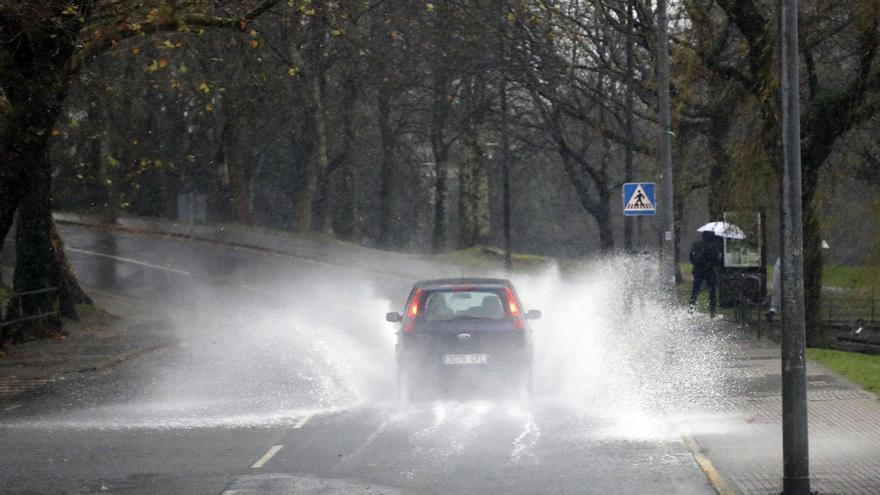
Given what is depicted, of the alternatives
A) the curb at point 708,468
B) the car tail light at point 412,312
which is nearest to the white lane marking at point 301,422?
the car tail light at point 412,312

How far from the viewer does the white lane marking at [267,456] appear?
1196 centimetres

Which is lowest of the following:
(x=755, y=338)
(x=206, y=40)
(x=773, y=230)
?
(x=755, y=338)

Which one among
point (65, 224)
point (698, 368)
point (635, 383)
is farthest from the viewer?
point (65, 224)

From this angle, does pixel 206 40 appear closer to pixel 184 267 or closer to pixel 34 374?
pixel 184 267

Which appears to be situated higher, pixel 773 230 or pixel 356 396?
pixel 773 230

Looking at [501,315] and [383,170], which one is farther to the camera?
[383,170]

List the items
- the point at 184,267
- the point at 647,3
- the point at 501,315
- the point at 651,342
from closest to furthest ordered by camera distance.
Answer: the point at 501,315 < the point at 651,342 < the point at 647,3 < the point at 184,267

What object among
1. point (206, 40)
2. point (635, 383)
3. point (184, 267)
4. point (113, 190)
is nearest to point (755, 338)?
point (635, 383)

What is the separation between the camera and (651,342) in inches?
960

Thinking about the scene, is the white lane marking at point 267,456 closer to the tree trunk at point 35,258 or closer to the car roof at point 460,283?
the car roof at point 460,283

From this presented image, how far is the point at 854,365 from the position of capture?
65.6 feet

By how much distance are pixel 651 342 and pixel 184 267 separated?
19.6 meters

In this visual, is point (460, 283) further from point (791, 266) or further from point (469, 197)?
point (469, 197)

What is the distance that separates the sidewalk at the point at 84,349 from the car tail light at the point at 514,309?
20.7 feet
